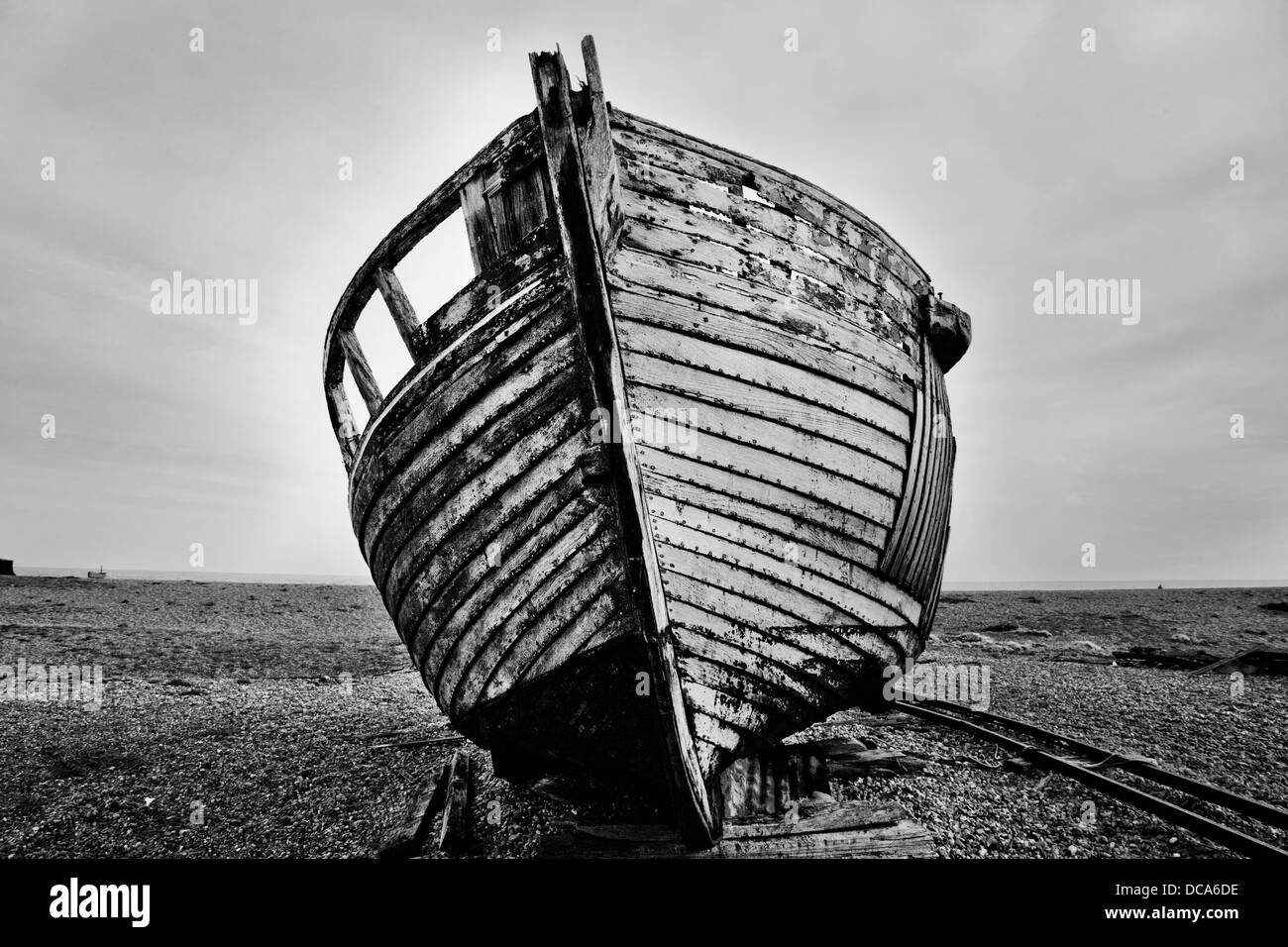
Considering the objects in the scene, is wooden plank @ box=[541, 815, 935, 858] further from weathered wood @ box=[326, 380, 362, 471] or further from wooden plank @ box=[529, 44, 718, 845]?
weathered wood @ box=[326, 380, 362, 471]

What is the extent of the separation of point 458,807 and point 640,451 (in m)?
3.41

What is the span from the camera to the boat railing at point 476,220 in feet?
11.7

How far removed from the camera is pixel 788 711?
3.79 meters

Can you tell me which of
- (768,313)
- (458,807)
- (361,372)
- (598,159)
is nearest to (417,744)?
(458,807)

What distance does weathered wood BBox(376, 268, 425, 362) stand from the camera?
152 inches

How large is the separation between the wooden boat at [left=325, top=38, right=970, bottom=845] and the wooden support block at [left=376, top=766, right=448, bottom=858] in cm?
99

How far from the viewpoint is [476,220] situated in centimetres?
377

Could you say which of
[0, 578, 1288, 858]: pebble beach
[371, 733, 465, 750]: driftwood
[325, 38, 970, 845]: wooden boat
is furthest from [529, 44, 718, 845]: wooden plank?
[371, 733, 465, 750]: driftwood

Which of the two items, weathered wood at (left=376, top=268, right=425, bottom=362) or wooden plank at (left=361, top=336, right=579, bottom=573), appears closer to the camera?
wooden plank at (left=361, top=336, right=579, bottom=573)

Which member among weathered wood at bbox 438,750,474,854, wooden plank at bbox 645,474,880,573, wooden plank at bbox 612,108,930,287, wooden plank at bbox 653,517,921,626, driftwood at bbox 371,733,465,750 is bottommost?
driftwood at bbox 371,733,465,750

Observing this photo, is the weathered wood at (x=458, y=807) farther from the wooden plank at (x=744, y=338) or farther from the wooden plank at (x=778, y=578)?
the wooden plank at (x=744, y=338)

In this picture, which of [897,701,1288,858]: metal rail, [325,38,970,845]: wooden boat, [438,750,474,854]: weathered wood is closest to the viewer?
[325,38,970,845]: wooden boat

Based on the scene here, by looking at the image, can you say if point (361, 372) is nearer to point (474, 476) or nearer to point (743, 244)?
point (474, 476)

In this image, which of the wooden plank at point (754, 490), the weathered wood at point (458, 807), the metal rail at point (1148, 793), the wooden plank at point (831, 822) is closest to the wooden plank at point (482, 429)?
the wooden plank at point (754, 490)
